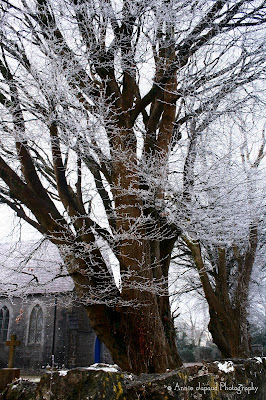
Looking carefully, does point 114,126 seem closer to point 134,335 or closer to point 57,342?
point 134,335

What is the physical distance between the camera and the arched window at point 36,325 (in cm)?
2028

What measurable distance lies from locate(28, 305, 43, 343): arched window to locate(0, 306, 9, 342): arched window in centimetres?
185

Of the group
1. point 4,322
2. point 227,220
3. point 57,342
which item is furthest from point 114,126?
point 4,322

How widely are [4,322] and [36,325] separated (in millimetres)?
2452

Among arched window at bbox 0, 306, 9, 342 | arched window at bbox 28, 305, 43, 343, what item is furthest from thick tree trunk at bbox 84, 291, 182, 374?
arched window at bbox 0, 306, 9, 342

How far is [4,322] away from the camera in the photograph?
70.7 feet

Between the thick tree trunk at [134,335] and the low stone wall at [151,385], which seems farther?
the thick tree trunk at [134,335]

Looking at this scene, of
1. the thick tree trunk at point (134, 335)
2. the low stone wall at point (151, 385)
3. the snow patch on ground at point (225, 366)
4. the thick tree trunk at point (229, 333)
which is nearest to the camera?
the low stone wall at point (151, 385)

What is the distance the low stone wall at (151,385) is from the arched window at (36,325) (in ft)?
60.7

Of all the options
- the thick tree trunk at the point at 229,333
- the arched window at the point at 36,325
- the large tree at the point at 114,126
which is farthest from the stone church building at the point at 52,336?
the large tree at the point at 114,126

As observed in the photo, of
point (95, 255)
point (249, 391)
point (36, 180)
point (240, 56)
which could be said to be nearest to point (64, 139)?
point (36, 180)

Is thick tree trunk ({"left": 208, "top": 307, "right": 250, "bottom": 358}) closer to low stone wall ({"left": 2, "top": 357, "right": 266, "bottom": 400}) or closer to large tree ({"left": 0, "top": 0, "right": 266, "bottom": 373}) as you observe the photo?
large tree ({"left": 0, "top": 0, "right": 266, "bottom": 373})

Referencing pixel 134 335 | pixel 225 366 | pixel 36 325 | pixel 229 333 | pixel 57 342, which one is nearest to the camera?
pixel 225 366

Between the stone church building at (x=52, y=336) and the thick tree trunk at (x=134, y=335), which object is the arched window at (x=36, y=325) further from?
the thick tree trunk at (x=134, y=335)
